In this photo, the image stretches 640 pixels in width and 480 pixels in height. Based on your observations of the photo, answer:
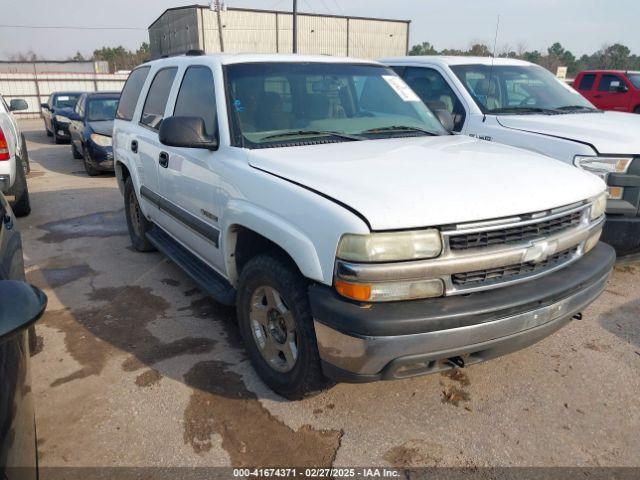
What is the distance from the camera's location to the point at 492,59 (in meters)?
6.12

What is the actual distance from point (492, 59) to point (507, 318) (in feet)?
15.6

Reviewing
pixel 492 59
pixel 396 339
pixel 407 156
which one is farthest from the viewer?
pixel 492 59

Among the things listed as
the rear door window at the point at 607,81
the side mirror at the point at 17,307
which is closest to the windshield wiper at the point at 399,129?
the side mirror at the point at 17,307

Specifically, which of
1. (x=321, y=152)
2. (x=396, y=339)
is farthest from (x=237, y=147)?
(x=396, y=339)

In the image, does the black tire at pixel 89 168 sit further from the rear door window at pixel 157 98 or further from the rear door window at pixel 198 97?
the rear door window at pixel 198 97

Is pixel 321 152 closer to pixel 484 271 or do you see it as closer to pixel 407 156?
pixel 407 156

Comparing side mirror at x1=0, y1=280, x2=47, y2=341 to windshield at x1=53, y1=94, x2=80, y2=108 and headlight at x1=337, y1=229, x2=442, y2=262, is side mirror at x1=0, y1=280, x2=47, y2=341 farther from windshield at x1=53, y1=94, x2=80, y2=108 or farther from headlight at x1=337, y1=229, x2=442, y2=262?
windshield at x1=53, y1=94, x2=80, y2=108

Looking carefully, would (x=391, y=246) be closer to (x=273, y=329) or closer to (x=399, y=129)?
(x=273, y=329)

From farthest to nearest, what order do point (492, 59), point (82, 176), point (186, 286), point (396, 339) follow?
point (82, 176) → point (492, 59) → point (186, 286) → point (396, 339)

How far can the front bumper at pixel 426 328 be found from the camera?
84.5 inches

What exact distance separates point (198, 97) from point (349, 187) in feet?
5.83

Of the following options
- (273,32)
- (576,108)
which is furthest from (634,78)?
(273,32)

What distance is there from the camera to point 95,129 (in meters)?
9.96

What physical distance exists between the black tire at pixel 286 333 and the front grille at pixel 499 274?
29.0 inches
